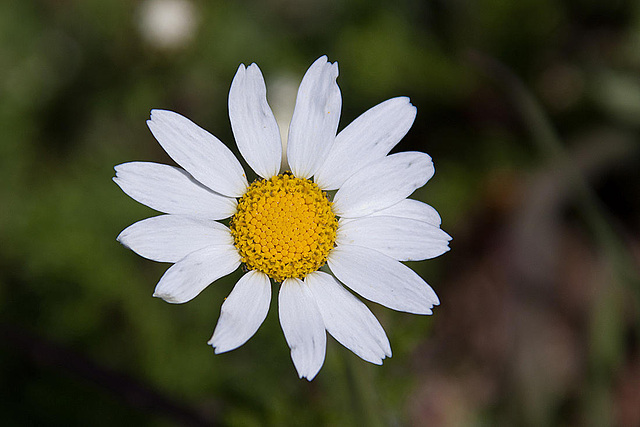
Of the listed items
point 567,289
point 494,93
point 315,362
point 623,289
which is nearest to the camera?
point 315,362

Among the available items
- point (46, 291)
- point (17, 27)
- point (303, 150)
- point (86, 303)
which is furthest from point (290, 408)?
point (17, 27)

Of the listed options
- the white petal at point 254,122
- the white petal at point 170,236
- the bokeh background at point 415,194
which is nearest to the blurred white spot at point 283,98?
the bokeh background at point 415,194

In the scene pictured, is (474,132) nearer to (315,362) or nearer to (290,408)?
(290,408)

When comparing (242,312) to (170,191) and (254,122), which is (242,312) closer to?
(170,191)

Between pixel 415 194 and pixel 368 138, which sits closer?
pixel 368 138

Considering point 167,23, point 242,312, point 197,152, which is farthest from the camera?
point 167,23

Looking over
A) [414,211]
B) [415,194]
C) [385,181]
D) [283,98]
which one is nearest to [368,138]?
[385,181]
